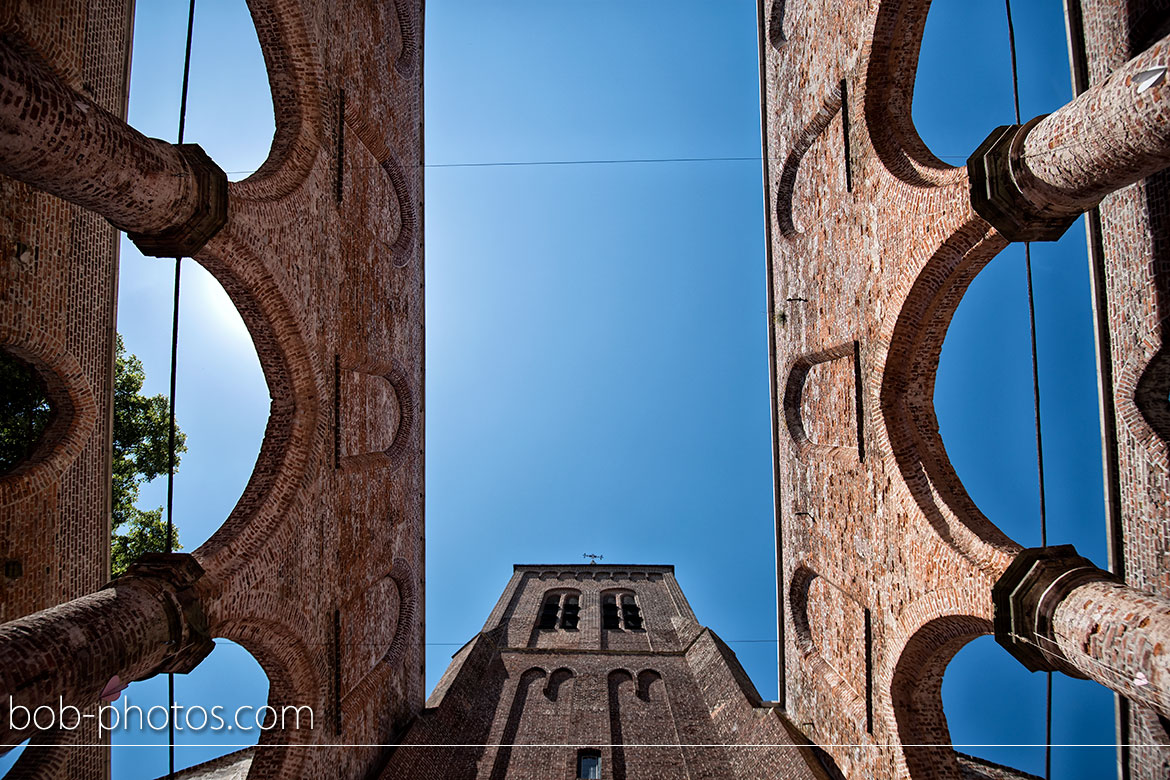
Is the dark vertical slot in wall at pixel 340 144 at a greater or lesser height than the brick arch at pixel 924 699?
greater

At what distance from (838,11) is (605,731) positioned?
12634 millimetres

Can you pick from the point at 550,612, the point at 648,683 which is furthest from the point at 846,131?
the point at 550,612

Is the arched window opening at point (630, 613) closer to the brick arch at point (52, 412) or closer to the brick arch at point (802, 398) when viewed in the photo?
the brick arch at point (802, 398)

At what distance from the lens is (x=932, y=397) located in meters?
7.64

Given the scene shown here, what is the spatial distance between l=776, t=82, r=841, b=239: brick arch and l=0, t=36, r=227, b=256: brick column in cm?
831

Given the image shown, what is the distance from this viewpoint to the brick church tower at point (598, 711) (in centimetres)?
994

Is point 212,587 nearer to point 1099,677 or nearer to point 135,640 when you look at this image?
point 135,640

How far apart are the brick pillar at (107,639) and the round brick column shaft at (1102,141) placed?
7.92m

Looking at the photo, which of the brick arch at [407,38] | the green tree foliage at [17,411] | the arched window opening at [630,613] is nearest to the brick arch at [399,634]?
the green tree foliage at [17,411]

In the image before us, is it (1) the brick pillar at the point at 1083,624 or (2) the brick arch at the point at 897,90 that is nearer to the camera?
(1) the brick pillar at the point at 1083,624

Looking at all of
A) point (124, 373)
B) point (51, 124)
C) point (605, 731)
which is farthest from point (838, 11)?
point (124, 373)

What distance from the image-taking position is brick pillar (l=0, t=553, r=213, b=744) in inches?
158

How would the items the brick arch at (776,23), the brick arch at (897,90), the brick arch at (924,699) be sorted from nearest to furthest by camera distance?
the brick arch at (924,699) < the brick arch at (897,90) < the brick arch at (776,23)

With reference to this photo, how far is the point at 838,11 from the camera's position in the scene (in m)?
9.06
